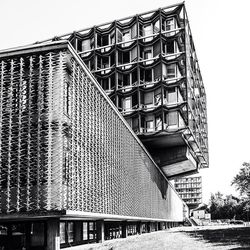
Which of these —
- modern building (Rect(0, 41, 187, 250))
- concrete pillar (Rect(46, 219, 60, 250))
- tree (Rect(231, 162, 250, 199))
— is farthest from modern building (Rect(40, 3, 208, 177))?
concrete pillar (Rect(46, 219, 60, 250))

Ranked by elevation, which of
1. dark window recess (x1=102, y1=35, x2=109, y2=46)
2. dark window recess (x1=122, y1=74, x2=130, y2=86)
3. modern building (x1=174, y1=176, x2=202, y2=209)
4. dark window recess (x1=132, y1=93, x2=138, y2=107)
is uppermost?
dark window recess (x1=102, y1=35, x2=109, y2=46)

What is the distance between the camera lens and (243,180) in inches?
2331

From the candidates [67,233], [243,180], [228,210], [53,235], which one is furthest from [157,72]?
[228,210]

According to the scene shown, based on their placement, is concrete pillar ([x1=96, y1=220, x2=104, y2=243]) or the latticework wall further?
concrete pillar ([x1=96, y1=220, x2=104, y2=243])

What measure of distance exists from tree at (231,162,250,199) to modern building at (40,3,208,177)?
25.3 feet

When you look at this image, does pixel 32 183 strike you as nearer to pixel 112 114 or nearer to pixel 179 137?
pixel 112 114

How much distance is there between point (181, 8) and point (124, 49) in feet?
30.5

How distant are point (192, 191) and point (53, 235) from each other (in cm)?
16217

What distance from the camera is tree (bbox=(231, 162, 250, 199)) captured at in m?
58.5

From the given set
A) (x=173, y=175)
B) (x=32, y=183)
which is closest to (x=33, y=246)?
(x=32, y=183)

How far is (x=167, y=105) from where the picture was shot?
52094mm

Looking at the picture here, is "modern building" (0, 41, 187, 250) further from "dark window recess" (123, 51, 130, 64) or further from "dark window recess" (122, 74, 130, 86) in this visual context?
"dark window recess" (123, 51, 130, 64)

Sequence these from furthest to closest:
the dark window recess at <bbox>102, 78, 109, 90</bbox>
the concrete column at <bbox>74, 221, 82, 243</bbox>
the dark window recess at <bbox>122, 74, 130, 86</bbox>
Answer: the dark window recess at <bbox>102, 78, 109, 90</bbox>, the dark window recess at <bbox>122, 74, 130, 86</bbox>, the concrete column at <bbox>74, 221, 82, 243</bbox>

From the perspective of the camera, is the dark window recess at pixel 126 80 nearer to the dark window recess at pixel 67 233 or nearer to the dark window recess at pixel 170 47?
the dark window recess at pixel 170 47
